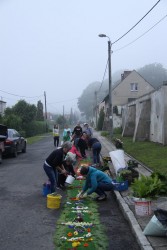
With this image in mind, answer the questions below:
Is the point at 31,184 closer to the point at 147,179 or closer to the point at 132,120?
the point at 147,179

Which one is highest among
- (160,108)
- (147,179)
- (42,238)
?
(160,108)

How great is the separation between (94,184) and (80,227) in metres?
2.20

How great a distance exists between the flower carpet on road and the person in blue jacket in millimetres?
218

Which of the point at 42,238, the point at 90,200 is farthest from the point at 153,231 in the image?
the point at 90,200

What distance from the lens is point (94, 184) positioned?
8.95 m

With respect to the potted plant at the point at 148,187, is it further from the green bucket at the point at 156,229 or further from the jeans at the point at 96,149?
the jeans at the point at 96,149

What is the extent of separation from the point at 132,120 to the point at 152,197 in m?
27.2

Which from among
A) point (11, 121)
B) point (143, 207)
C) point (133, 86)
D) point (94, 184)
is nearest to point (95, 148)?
point (94, 184)

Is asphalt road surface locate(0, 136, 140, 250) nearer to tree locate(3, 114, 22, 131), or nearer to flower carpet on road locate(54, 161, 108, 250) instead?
flower carpet on road locate(54, 161, 108, 250)

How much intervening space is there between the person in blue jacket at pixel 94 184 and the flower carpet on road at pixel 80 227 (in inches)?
8.6

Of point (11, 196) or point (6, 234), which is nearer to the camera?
point (6, 234)

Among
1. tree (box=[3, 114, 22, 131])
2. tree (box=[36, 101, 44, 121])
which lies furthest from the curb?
tree (box=[36, 101, 44, 121])

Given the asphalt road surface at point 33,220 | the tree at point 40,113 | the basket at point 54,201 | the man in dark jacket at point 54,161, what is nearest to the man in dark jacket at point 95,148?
the asphalt road surface at point 33,220

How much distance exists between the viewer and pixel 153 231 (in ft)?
19.0
